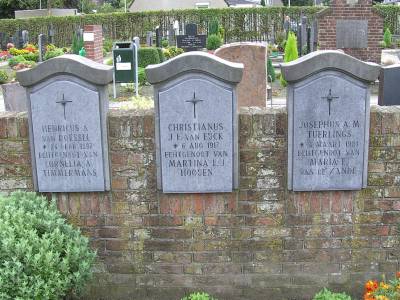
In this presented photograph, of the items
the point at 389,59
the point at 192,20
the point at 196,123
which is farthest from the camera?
the point at 192,20

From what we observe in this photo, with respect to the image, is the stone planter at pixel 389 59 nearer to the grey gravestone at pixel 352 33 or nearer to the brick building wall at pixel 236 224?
the grey gravestone at pixel 352 33

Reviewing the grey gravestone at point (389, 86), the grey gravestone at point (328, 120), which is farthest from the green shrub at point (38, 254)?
the grey gravestone at point (389, 86)

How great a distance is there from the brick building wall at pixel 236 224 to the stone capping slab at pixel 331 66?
331 mm

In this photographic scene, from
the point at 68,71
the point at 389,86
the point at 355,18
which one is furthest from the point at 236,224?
the point at 355,18

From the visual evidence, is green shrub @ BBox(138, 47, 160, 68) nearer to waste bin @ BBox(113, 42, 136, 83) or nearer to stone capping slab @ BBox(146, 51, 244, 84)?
waste bin @ BBox(113, 42, 136, 83)

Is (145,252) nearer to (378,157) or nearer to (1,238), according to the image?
(1,238)

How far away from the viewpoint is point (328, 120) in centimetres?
428

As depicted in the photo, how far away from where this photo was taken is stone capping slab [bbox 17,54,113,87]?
166 inches

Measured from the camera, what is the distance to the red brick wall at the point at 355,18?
51.9ft

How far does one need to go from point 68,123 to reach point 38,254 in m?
1.18

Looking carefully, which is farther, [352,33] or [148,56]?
[148,56]

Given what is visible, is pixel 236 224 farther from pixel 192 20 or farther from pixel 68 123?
pixel 192 20

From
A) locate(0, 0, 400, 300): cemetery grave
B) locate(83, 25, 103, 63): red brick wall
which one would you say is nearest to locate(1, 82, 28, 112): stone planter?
locate(0, 0, 400, 300): cemetery grave

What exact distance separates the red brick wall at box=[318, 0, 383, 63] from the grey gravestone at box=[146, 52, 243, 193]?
12.6m
